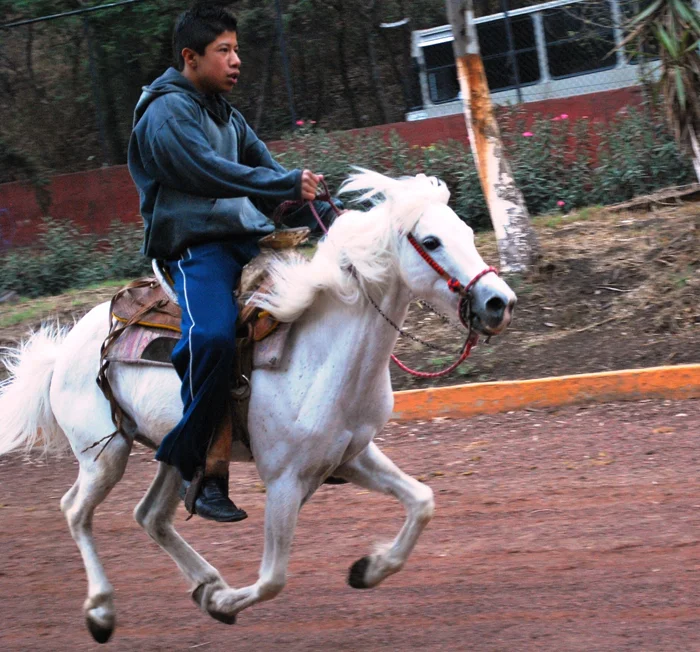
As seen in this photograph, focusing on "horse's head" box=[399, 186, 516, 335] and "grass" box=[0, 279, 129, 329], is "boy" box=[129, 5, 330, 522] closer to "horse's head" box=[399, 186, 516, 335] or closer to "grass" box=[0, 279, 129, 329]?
"horse's head" box=[399, 186, 516, 335]

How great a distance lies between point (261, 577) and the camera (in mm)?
3945

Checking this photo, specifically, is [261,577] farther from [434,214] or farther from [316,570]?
[434,214]

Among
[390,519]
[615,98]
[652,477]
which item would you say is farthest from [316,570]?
[615,98]

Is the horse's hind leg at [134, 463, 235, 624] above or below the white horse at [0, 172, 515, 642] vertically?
below

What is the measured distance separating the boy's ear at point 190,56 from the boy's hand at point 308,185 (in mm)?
779

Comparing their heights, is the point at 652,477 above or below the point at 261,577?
below

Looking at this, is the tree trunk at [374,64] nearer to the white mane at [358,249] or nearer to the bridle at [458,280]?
the white mane at [358,249]

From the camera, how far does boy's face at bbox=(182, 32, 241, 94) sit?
410 centimetres

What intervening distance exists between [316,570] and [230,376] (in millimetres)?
1399

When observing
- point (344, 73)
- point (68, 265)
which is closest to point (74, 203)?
point (68, 265)

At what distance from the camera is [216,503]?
3.95m

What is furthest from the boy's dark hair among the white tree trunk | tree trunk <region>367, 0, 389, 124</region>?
tree trunk <region>367, 0, 389, 124</region>

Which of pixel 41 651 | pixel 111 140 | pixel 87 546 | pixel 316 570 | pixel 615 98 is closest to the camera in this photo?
pixel 41 651

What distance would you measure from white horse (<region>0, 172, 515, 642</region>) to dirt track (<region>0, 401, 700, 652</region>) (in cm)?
27
